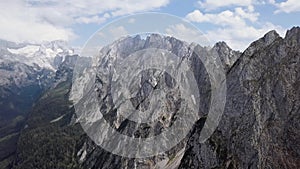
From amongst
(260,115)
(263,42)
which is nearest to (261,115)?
(260,115)

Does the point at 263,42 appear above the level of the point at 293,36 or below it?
below

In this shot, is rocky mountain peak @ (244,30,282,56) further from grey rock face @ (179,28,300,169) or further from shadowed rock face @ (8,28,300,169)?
grey rock face @ (179,28,300,169)

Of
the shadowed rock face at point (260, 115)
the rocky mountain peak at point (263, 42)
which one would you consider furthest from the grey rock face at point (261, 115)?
the rocky mountain peak at point (263, 42)

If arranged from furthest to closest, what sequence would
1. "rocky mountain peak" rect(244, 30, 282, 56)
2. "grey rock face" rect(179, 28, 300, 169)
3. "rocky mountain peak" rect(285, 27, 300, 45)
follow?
"rocky mountain peak" rect(244, 30, 282, 56) → "rocky mountain peak" rect(285, 27, 300, 45) → "grey rock face" rect(179, 28, 300, 169)

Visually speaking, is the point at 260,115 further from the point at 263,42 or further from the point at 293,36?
the point at 263,42

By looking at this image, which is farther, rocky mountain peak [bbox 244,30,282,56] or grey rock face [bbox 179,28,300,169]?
rocky mountain peak [bbox 244,30,282,56]

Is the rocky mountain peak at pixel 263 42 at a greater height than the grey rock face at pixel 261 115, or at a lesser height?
greater

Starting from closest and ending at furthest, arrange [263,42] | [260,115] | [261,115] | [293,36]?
[261,115]
[260,115]
[293,36]
[263,42]

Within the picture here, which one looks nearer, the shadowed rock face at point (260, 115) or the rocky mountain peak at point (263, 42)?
the shadowed rock face at point (260, 115)

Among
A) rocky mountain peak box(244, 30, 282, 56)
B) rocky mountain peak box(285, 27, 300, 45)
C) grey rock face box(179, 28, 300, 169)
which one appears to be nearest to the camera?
grey rock face box(179, 28, 300, 169)

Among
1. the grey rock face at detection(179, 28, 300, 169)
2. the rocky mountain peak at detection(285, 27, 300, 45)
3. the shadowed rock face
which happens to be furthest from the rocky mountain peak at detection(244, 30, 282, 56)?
the rocky mountain peak at detection(285, 27, 300, 45)

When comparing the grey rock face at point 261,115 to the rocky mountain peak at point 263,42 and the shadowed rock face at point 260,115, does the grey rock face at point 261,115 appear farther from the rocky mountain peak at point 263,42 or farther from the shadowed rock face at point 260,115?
the rocky mountain peak at point 263,42
